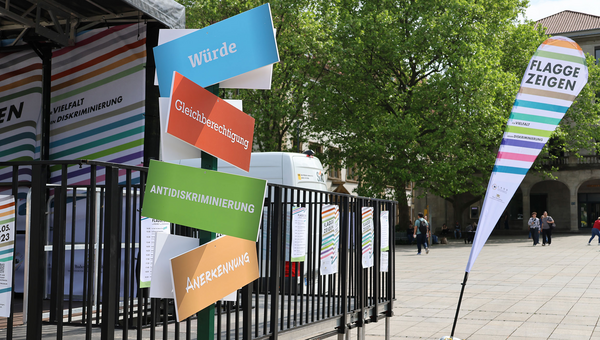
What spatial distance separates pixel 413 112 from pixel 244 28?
2743cm

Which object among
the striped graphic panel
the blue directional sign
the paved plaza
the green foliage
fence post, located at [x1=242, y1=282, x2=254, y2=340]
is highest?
the green foliage

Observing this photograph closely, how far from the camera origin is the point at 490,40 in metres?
30.2

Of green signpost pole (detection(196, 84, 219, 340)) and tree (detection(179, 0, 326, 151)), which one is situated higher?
tree (detection(179, 0, 326, 151))

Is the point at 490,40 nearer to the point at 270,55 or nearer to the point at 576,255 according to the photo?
the point at 576,255

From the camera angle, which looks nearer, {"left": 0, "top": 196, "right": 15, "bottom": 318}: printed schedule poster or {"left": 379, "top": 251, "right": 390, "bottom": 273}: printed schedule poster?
{"left": 0, "top": 196, "right": 15, "bottom": 318}: printed schedule poster

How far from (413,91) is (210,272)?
27.8 metres

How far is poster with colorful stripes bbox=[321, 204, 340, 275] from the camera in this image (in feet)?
17.4

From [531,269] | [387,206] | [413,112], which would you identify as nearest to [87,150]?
[387,206]

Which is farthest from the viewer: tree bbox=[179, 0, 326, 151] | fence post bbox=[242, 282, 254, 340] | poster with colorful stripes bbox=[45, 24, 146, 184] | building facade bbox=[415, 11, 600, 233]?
building facade bbox=[415, 11, 600, 233]

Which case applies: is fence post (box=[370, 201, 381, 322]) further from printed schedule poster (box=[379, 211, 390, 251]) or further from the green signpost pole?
the green signpost pole

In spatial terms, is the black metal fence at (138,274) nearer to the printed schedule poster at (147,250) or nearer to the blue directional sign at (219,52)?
the printed schedule poster at (147,250)

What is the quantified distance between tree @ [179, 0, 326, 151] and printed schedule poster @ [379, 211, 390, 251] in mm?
19981

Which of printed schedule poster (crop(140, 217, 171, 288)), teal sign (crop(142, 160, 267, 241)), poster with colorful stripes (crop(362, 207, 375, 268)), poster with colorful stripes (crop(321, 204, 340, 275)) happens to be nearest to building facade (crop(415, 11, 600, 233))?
poster with colorful stripes (crop(362, 207, 375, 268))

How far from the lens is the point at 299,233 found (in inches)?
188
